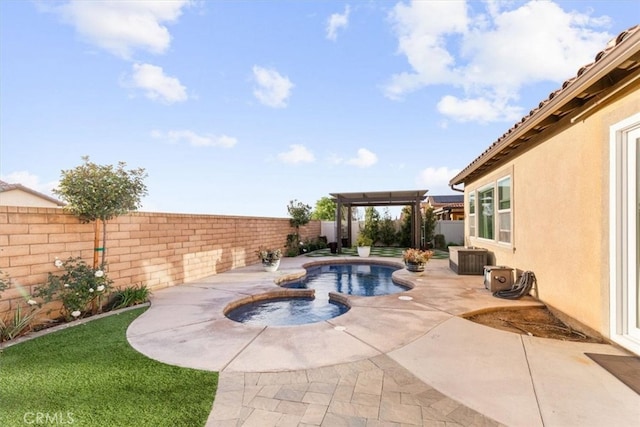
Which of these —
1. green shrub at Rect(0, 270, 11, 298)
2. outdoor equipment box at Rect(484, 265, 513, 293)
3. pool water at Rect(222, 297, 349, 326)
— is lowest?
pool water at Rect(222, 297, 349, 326)

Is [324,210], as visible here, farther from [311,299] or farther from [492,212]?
[311,299]

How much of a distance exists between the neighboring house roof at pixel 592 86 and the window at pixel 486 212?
11.1 ft

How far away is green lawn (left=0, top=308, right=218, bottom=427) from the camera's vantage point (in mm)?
2607

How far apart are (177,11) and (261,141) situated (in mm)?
9312

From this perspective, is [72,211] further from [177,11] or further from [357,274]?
[357,274]

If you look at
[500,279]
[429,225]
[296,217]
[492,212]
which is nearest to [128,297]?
[500,279]

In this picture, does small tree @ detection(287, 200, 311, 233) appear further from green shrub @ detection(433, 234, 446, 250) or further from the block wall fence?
green shrub @ detection(433, 234, 446, 250)

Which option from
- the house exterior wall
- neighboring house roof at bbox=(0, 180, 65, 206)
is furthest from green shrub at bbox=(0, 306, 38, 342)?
neighboring house roof at bbox=(0, 180, 65, 206)

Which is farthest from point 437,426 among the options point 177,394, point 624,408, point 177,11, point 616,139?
point 177,11

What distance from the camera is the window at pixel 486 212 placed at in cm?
958

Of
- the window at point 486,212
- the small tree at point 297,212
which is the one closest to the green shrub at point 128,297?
the window at point 486,212

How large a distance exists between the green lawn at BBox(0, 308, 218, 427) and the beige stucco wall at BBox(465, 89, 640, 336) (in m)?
5.38

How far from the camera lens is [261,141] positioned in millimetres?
17812

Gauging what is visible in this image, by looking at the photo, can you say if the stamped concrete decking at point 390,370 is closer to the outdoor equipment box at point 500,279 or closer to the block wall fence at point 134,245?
the outdoor equipment box at point 500,279
